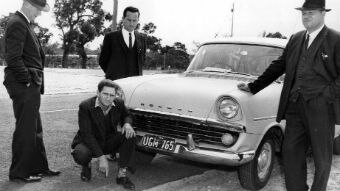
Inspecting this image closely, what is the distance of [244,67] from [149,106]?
1412mm

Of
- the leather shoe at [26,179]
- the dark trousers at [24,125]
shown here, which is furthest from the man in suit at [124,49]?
the leather shoe at [26,179]

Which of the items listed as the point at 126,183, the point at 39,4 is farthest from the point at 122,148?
the point at 39,4

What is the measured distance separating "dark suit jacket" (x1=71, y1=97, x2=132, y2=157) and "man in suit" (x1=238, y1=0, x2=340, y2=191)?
176cm

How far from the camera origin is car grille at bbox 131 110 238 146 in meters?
4.59

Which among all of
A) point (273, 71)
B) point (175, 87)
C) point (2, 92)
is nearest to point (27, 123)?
point (175, 87)

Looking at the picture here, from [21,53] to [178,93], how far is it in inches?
64.2

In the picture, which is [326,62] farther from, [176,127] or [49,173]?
[49,173]

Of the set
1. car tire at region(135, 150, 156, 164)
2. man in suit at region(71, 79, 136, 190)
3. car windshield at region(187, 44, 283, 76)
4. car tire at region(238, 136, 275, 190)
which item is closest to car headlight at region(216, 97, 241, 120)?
car tire at region(238, 136, 275, 190)

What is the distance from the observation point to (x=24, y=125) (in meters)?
4.66

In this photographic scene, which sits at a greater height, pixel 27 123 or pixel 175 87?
pixel 175 87

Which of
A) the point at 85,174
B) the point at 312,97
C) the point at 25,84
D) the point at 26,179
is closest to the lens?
the point at 312,97

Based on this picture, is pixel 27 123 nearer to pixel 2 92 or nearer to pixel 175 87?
pixel 175 87

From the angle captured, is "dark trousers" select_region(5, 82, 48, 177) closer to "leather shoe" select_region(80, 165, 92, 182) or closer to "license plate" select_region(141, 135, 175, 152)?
"leather shoe" select_region(80, 165, 92, 182)

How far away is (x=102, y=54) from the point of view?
250 inches
